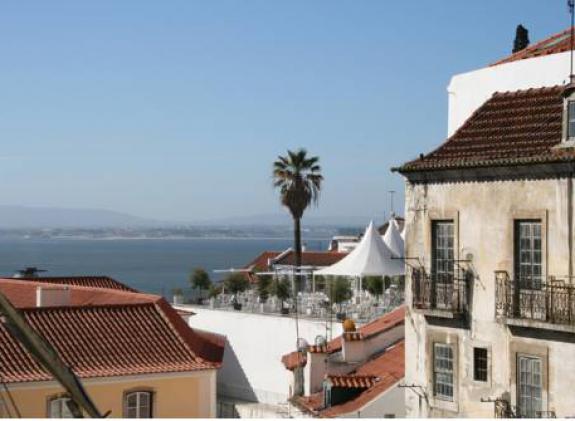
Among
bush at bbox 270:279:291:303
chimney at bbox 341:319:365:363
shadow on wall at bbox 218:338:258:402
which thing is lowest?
shadow on wall at bbox 218:338:258:402

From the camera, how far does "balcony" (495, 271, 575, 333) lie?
1658cm

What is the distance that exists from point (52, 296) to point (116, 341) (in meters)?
5.45

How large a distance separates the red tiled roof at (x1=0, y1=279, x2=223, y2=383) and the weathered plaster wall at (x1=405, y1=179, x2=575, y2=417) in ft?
29.5

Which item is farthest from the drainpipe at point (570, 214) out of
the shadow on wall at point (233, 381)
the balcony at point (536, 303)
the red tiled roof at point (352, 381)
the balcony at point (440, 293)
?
the shadow on wall at point (233, 381)

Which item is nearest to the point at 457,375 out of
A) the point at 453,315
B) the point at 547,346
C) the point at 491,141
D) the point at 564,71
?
the point at 453,315

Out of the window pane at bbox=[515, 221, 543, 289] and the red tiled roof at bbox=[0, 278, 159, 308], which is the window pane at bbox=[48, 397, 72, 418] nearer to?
the red tiled roof at bbox=[0, 278, 159, 308]

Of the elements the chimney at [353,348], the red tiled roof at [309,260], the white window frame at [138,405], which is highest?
the red tiled roof at [309,260]

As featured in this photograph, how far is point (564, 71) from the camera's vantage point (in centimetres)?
1909

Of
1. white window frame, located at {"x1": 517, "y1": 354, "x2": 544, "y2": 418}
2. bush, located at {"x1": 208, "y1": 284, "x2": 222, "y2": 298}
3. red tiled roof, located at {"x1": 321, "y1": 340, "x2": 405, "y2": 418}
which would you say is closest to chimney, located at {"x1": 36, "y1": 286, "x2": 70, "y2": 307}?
red tiled roof, located at {"x1": 321, "y1": 340, "x2": 405, "y2": 418}

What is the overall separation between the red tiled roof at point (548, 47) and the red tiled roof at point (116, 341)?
11069 millimetres

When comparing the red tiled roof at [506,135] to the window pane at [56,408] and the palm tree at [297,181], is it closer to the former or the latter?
the window pane at [56,408]

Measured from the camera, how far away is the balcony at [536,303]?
54.4 feet

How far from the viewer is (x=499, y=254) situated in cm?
1786

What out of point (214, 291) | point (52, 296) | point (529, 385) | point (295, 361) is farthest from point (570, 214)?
point (214, 291)
